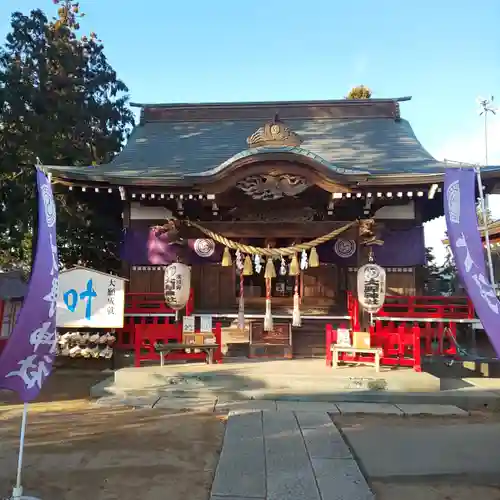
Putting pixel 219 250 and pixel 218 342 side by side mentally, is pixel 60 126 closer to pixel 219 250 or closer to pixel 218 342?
pixel 219 250

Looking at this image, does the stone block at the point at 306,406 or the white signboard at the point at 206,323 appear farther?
the white signboard at the point at 206,323

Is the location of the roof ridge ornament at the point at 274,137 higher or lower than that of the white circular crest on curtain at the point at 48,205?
higher

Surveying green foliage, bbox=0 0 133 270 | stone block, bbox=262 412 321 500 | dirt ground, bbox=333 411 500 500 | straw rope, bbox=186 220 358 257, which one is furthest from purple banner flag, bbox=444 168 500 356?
green foliage, bbox=0 0 133 270

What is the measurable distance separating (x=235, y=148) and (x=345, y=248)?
13.5 feet

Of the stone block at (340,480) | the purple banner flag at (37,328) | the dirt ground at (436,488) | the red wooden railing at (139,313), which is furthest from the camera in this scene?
the red wooden railing at (139,313)

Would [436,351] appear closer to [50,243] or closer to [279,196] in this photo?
[279,196]

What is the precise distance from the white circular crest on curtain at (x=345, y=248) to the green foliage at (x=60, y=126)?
496 centimetres

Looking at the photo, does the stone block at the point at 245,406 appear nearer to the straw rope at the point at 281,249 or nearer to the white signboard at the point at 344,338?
the white signboard at the point at 344,338

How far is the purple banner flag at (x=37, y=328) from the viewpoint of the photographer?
3270 millimetres

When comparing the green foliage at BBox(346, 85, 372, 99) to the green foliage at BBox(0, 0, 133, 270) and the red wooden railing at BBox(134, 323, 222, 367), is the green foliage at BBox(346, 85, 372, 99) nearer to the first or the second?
the green foliage at BBox(0, 0, 133, 270)

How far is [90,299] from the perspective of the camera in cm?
831

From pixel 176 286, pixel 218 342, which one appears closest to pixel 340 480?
pixel 218 342

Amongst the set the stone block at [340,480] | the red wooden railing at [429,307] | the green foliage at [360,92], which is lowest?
the stone block at [340,480]

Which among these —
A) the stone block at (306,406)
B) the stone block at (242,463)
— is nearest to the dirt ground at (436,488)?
the stone block at (242,463)
